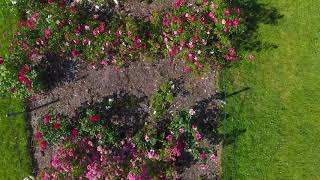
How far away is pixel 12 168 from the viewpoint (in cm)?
1127

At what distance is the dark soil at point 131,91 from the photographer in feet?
34.7

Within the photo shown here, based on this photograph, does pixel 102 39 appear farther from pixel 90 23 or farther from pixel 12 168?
pixel 12 168

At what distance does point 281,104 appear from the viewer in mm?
10445

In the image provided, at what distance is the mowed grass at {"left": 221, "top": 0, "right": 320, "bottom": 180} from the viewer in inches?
406

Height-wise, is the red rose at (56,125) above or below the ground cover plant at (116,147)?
above

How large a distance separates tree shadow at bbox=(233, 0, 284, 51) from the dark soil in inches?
39.6

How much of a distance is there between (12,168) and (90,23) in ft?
13.8

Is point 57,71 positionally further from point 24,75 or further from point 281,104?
point 281,104

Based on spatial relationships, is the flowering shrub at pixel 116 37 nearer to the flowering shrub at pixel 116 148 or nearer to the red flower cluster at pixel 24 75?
the red flower cluster at pixel 24 75

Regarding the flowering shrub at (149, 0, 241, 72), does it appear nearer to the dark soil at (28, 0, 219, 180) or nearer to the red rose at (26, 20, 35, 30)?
the dark soil at (28, 0, 219, 180)

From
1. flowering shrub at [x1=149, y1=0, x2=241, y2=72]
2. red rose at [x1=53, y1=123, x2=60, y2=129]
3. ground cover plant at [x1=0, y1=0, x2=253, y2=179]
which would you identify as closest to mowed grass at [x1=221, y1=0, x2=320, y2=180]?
ground cover plant at [x1=0, y1=0, x2=253, y2=179]

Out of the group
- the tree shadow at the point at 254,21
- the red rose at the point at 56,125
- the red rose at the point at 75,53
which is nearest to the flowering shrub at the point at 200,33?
the tree shadow at the point at 254,21

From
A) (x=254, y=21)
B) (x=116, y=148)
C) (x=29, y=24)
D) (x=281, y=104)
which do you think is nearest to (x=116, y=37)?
(x=29, y=24)

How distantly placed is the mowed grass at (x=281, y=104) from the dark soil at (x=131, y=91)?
54 cm
